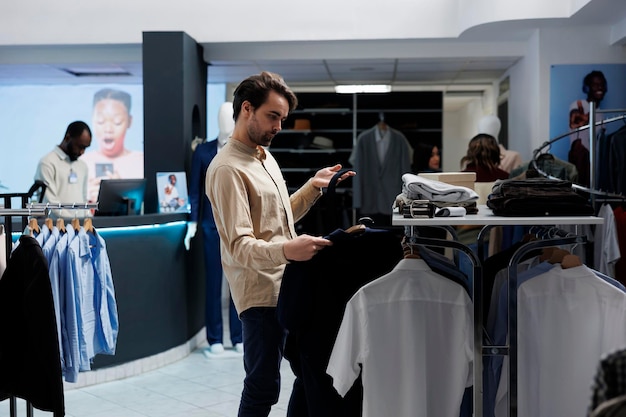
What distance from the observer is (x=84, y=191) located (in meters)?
6.73

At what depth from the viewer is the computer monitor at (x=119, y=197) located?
551cm

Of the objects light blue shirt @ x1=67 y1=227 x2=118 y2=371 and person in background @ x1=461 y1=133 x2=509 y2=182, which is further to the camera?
person in background @ x1=461 y1=133 x2=509 y2=182

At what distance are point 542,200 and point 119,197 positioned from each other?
3.66 meters

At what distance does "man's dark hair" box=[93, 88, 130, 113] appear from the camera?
11.5m

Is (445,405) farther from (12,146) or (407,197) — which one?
(12,146)

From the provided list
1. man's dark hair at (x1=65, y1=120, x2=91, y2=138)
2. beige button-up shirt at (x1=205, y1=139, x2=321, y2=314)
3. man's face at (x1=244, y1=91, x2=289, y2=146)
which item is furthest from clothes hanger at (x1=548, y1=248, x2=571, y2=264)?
man's dark hair at (x1=65, y1=120, x2=91, y2=138)

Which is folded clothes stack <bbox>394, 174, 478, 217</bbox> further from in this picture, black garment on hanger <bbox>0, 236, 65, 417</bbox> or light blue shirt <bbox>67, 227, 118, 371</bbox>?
light blue shirt <bbox>67, 227, 118, 371</bbox>

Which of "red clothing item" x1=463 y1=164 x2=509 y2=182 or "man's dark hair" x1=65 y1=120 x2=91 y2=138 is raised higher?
"man's dark hair" x1=65 y1=120 x2=91 y2=138

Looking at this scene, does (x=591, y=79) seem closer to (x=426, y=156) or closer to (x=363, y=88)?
(x=426, y=156)

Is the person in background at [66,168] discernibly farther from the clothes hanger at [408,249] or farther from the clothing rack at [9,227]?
the clothes hanger at [408,249]

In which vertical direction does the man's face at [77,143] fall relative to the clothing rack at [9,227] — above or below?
above

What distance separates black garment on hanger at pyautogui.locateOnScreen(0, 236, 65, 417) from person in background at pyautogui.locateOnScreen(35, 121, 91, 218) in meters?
3.42

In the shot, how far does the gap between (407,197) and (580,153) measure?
4.51m

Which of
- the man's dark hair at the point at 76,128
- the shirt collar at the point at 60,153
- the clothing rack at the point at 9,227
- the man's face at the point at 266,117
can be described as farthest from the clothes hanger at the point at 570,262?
the shirt collar at the point at 60,153
